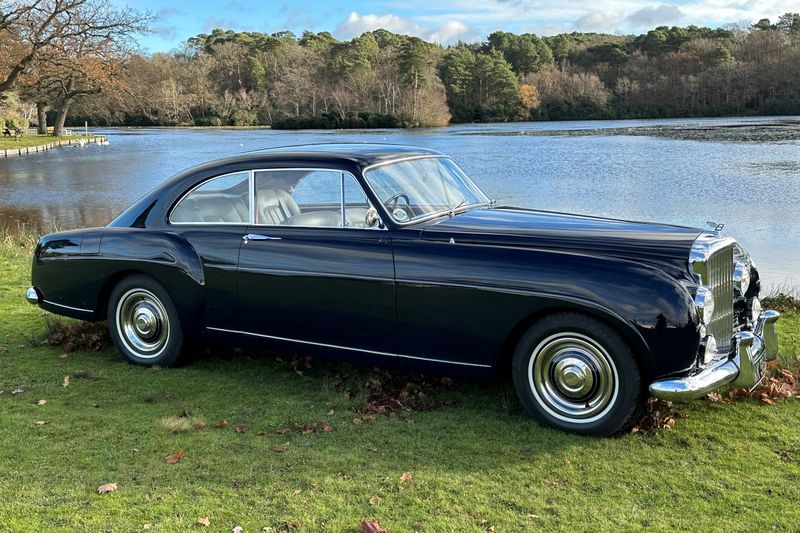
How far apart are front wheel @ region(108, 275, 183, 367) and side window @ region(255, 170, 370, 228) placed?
1136 millimetres

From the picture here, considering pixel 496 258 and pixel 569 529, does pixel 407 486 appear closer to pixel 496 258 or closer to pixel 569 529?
pixel 569 529

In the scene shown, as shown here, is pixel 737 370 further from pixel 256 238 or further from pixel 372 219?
pixel 256 238

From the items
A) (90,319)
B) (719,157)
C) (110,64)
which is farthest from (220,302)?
(110,64)

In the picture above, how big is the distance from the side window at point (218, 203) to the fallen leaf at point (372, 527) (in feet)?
8.85

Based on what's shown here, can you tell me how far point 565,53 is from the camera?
4776 inches

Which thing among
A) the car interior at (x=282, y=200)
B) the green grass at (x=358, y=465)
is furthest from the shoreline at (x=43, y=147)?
the green grass at (x=358, y=465)

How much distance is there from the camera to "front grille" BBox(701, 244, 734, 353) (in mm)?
4250

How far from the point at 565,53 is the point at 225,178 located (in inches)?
4905

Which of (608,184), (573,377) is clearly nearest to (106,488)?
(573,377)

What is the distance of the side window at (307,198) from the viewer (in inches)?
197

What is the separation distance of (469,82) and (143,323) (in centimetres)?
9970

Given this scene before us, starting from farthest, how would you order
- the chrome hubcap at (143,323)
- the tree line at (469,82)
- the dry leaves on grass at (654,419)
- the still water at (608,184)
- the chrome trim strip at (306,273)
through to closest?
1. the tree line at (469,82)
2. the still water at (608,184)
3. the chrome hubcap at (143,323)
4. the chrome trim strip at (306,273)
5. the dry leaves on grass at (654,419)

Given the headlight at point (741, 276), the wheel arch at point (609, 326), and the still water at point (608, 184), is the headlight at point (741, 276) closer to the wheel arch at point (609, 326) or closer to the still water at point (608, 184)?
the wheel arch at point (609, 326)

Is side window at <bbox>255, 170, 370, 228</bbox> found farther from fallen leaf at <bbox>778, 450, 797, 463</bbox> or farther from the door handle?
fallen leaf at <bbox>778, 450, 797, 463</bbox>
